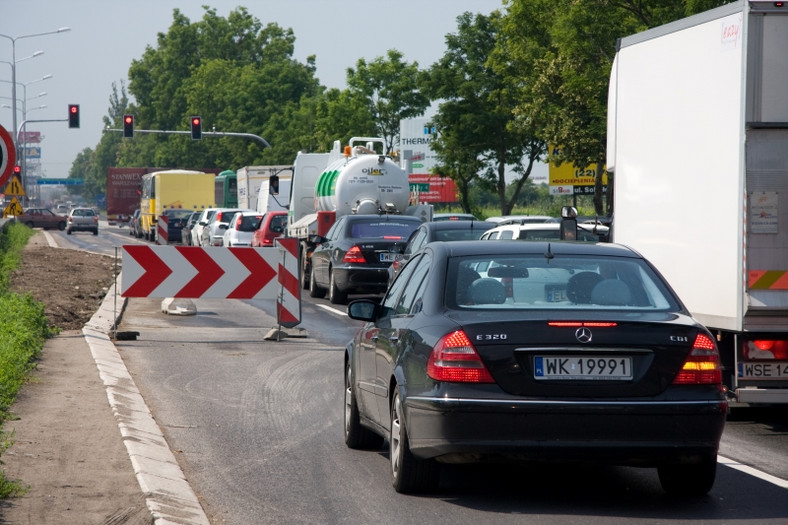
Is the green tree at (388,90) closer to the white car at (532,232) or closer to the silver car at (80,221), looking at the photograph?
the silver car at (80,221)

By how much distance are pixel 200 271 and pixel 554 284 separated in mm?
10216

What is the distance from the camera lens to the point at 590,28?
3497cm

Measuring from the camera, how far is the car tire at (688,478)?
24.1 feet

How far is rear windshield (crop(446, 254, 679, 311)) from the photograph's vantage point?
736cm

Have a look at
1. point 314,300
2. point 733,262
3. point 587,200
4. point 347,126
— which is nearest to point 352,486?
point 733,262

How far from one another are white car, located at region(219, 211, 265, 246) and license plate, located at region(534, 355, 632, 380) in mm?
34017

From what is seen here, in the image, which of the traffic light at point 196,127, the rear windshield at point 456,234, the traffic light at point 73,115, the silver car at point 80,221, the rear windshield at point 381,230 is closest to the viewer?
the rear windshield at point 456,234

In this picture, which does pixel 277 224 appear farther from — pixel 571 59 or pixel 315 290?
pixel 315 290

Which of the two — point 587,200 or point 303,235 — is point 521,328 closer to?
point 303,235

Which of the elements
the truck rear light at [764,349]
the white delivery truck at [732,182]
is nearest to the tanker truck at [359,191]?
the white delivery truck at [732,182]

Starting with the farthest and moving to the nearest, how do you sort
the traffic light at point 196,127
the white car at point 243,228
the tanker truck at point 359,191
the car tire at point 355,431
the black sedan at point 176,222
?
1. the black sedan at point 176,222
2. the traffic light at point 196,127
3. the white car at point 243,228
4. the tanker truck at point 359,191
5. the car tire at point 355,431

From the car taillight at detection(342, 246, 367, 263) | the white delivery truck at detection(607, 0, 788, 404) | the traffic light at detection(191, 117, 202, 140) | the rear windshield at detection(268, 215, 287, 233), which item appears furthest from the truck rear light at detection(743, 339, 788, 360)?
the traffic light at detection(191, 117, 202, 140)

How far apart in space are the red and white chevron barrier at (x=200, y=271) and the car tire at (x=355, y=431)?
7.79m

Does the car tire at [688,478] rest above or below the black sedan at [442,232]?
below
